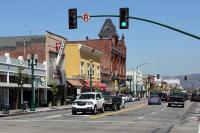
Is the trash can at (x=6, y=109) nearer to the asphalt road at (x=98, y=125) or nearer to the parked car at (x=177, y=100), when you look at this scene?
the asphalt road at (x=98, y=125)

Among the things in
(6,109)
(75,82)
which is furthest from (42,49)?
(6,109)

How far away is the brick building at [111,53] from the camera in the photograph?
111688mm

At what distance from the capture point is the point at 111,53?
381ft

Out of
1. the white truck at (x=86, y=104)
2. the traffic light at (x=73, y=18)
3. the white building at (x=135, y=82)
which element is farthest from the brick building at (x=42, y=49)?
the white building at (x=135, y=82)

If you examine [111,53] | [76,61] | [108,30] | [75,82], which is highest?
[108,30]

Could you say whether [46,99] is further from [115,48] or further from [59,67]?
[115,48]

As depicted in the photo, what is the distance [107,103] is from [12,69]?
11.0 m

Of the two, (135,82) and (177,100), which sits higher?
(135,82)

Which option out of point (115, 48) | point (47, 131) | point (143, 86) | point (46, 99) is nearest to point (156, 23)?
point (47, 131)

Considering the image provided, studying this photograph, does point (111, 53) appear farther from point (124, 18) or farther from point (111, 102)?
point (124, 18)

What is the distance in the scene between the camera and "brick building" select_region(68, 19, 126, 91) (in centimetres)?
11169

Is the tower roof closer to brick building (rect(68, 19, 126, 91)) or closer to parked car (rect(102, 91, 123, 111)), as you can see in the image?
brick building (rect(68, 19, 126, 91))

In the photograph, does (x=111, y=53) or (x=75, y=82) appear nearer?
(x=75, y=82)

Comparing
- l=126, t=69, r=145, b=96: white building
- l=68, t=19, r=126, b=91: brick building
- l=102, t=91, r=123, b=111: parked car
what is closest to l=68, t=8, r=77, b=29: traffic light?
l=102, t=91, r=123, b=111: parked car
